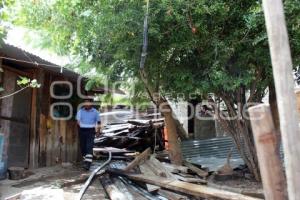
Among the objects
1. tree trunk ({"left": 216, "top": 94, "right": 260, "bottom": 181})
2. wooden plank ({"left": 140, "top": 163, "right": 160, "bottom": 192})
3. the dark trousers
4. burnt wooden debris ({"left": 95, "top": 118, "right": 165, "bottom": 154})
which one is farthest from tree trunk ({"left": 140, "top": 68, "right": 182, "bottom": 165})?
burnt wooden debris ({"left": 95, "top": 118, "right": 165, "bottom": 154})

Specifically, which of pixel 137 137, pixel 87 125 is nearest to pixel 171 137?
pixel 87 125

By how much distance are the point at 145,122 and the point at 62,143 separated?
15.7 feet

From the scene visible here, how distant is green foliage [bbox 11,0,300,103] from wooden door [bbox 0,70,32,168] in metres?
1.57

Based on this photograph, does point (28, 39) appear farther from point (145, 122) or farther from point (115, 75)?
point (145, 122)

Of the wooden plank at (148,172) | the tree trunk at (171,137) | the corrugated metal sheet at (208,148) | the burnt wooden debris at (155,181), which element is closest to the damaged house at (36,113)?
the burnt wooden debris at (155,181)

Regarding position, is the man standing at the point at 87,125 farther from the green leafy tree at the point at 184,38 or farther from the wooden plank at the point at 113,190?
the green leafy tree at the point at 184,38

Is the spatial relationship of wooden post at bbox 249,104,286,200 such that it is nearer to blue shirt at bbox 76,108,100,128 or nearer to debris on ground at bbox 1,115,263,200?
Result: debris on ground at bbox 1,115,263,200

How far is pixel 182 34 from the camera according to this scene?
758cm

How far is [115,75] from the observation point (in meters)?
9.80

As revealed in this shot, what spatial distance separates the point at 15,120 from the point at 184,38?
4675 millimetres

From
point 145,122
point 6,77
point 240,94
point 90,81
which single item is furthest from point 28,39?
point 145,122

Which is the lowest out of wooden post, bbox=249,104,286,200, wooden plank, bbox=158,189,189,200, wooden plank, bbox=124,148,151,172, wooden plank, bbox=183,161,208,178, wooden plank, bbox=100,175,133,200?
wooden plank, bbox=158,189,189,200

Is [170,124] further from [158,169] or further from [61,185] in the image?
[61,185]

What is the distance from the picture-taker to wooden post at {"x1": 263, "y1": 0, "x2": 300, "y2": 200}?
9.50ft
